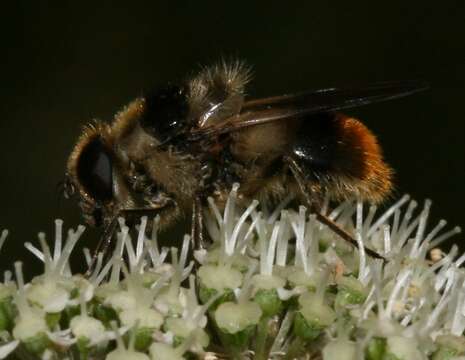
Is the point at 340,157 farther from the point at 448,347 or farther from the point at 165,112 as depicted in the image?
the point at 448,347

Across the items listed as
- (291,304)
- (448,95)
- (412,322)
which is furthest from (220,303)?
(448,95)

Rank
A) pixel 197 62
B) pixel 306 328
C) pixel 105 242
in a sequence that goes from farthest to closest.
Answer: pixel 197 62, pixel 105 242, pixel 306 328

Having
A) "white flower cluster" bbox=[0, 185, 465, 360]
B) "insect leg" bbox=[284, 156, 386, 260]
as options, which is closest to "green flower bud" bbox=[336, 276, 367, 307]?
"white flower cluster" bbox=[0, 185, 465, 360]

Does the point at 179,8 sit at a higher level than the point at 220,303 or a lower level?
higher

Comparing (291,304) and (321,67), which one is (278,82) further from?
(291,304)

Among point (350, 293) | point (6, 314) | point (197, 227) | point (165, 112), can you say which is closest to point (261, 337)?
point (350, 293)

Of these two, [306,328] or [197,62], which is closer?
[306,328]

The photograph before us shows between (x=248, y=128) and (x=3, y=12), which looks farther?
(x=3, y=12)
